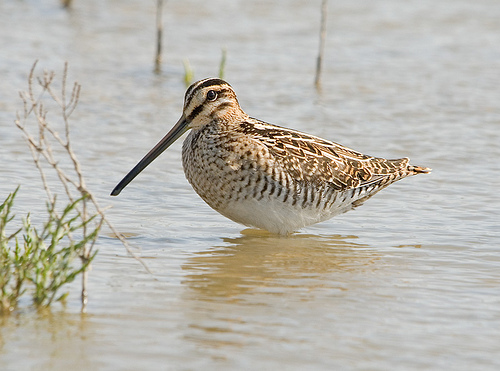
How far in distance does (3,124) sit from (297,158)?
384 cm

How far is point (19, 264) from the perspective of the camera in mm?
5488

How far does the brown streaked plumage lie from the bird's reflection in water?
196mm

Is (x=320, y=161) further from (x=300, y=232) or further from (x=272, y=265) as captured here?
(x=272, y=265)

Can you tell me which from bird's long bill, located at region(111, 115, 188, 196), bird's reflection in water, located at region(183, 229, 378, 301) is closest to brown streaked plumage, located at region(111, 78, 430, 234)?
bird's long bill, located at region(111, 115, 188, 196)

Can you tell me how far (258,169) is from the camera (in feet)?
23.7

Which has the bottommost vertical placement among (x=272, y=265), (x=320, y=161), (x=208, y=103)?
(x=272, y=265)

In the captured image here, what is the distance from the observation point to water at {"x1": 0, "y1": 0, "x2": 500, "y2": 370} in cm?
507

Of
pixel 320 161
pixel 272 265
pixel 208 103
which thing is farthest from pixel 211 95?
pixel 272 265

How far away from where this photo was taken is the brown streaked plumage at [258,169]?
724 cm

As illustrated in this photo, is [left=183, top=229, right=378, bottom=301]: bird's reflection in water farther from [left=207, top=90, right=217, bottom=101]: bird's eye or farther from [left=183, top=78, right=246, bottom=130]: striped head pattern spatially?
[left=207, top=90, right=217, bottom=101]: bird's eye

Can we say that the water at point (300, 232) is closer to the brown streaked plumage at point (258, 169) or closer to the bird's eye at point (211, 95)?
the brown streaked plumage at point (258, 169)

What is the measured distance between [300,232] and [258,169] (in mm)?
911

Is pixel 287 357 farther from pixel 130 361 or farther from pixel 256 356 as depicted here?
pixel 130 361

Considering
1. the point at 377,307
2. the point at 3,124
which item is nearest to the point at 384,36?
the point at 3,124
